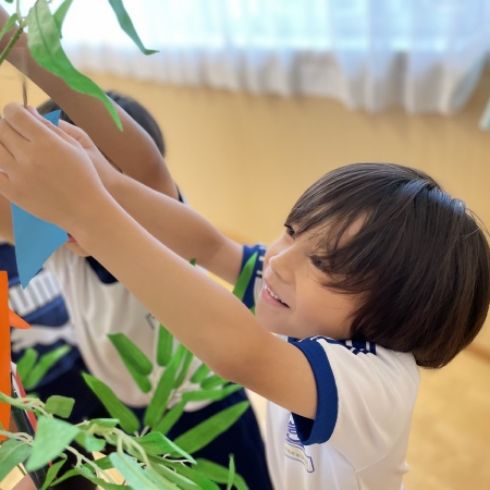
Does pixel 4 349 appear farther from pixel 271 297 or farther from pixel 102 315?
pixel 102 315

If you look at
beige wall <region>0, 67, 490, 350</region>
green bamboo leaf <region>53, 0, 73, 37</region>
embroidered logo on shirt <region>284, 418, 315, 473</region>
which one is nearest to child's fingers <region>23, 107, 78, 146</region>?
green bamboo leaf <region>53, 0, 73, 37</region>

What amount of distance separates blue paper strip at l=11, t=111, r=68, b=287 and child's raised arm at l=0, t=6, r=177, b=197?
10cm

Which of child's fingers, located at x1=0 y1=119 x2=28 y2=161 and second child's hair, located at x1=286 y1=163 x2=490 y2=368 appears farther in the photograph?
second child's hair, located at x1=286 y1=163 x2=490 y2=368

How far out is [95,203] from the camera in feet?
1.28

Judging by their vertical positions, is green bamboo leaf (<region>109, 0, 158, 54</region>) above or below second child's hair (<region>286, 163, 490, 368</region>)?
above

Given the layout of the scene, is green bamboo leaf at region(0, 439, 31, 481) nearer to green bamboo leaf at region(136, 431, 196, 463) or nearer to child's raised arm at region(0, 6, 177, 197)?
green bamboo leaf at region(136, 431, 196, 463)

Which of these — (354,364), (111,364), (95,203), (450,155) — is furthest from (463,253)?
(450,155)

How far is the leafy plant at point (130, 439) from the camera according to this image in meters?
0.28

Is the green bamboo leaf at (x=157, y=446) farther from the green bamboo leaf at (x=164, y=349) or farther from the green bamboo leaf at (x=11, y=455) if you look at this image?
the green bamboo leaf at (x=164, y=349)

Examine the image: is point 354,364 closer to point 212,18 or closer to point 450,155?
point 450,155

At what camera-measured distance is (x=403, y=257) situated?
20.1 inches

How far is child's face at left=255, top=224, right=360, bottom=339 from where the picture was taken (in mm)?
531

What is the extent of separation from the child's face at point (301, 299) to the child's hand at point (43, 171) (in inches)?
8.7

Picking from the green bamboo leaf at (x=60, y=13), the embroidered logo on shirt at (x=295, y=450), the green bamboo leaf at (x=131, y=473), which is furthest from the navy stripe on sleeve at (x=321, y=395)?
the green bamboo leaf at (x=60, y=13)
